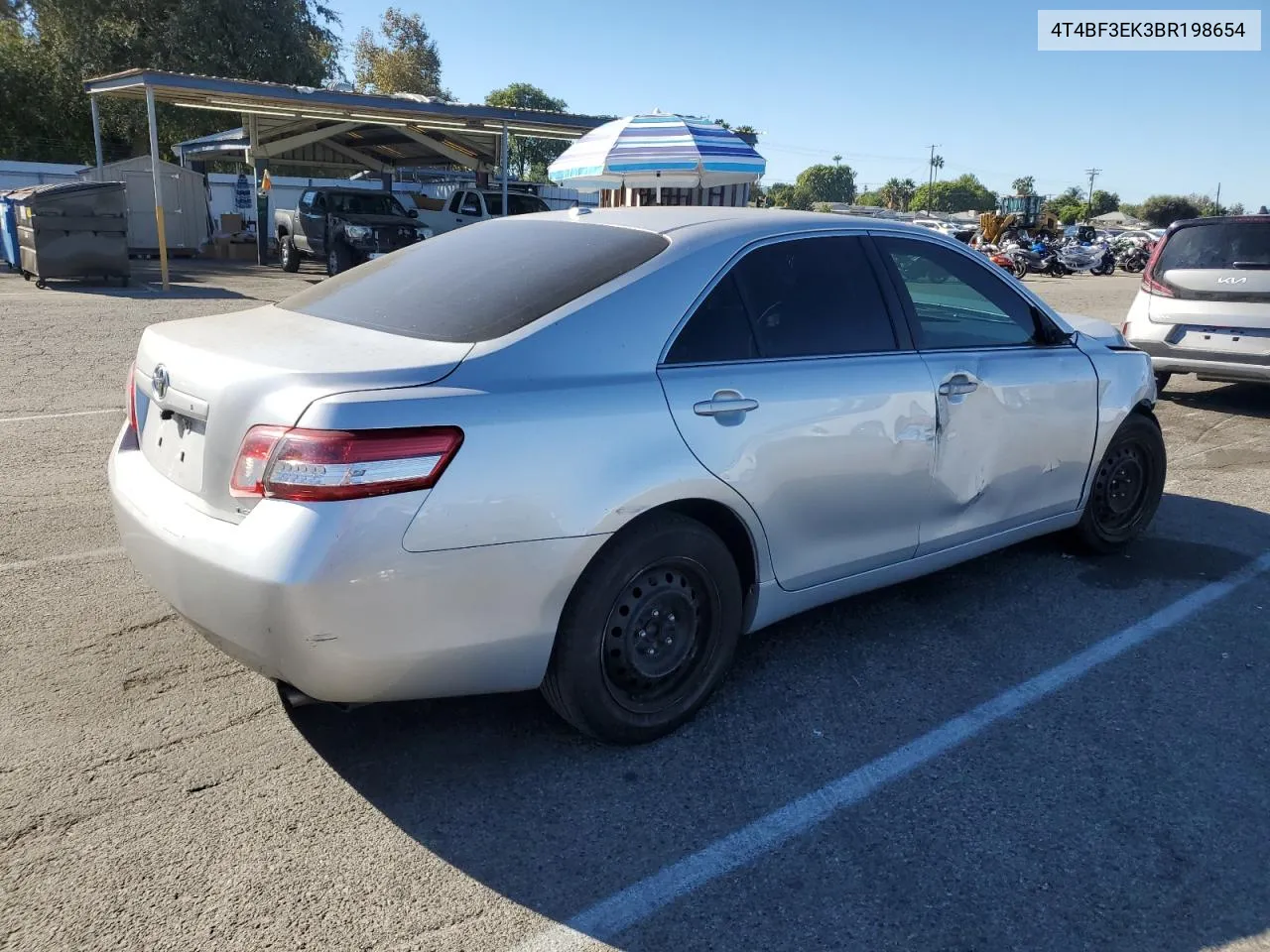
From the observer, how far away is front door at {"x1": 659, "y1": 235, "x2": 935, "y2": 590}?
3145mm

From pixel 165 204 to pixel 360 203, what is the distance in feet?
19.4

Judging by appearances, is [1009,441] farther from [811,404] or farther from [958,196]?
[958,196]

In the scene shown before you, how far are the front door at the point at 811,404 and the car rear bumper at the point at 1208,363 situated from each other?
209 inches

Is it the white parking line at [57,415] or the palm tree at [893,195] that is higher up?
the palm tree at [893,195]

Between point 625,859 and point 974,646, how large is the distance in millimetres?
1944

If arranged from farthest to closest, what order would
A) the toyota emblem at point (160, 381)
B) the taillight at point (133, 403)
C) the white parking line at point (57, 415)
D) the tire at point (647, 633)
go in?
1. the white parking line at point (57, 415)
2. the taillight at point (133, 403)
3. the toyota emblem at point (160, 381)
4. the tire at point (647, 633)

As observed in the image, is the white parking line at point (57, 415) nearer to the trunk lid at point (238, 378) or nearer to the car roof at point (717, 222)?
the trunk lid at point (238, 378)

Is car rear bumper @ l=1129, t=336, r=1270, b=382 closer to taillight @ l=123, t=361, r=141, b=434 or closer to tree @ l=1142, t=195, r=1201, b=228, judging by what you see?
taillight @ l=123, t=361, r=141, b=434

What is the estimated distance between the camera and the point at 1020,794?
2.96 metres

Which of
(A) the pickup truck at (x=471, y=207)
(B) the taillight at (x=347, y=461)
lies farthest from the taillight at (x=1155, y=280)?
(A) the pickup truck at (x=471, y=207)

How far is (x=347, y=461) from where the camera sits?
8.12 ft

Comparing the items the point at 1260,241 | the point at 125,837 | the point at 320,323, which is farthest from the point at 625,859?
the point at 1260,241

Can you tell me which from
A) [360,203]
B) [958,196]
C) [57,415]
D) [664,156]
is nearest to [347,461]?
[57,415]

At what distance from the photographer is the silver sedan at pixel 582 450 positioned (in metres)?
2.53
